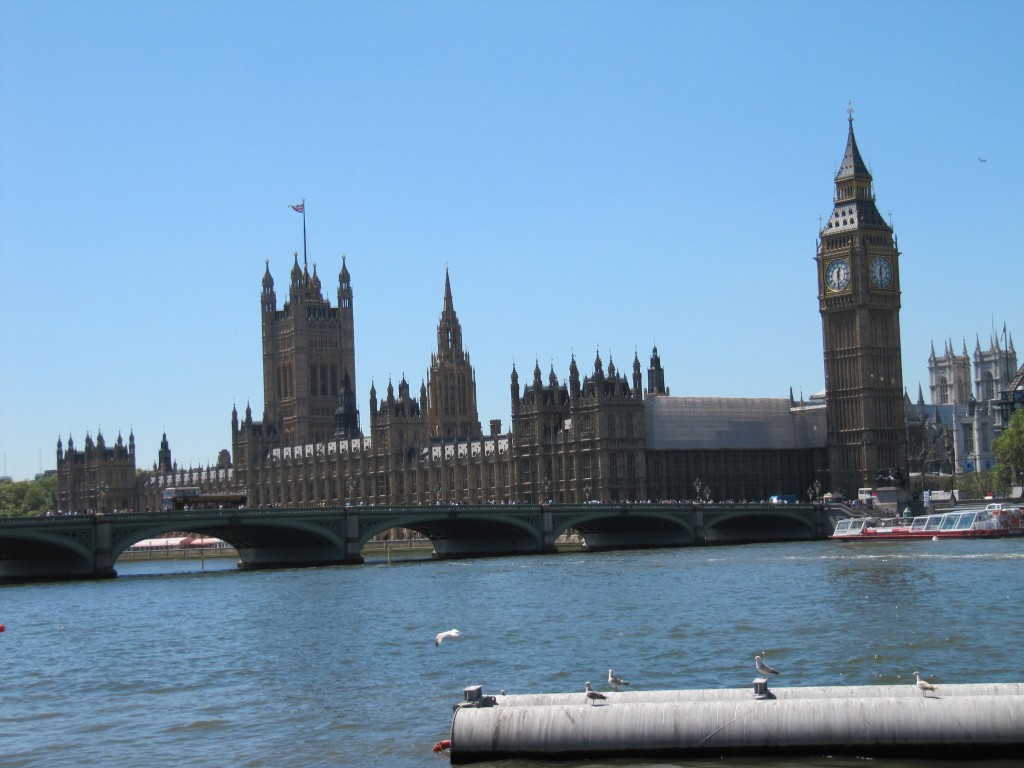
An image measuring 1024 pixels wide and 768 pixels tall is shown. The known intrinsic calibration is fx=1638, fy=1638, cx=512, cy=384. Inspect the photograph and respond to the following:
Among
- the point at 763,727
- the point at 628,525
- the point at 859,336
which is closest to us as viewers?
the point at 763,727

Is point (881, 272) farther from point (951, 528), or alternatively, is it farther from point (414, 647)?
point (414, 647)

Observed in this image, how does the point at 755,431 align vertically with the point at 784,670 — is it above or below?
above

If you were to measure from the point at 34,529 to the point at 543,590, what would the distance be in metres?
33.1

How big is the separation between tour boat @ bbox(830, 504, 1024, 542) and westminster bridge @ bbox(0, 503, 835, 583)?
7754 millimetres

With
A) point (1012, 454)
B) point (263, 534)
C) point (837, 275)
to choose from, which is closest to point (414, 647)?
point (263, 534)

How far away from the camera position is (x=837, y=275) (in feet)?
505

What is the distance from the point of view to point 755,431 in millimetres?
156750

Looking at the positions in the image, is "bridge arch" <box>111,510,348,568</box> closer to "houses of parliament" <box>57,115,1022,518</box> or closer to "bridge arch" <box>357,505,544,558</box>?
"bridge arch" <box>357,505,544,558</box>

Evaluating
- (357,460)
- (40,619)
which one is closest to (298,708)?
(40,619)

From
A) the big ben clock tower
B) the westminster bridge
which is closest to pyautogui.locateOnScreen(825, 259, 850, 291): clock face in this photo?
the big ben clock tower

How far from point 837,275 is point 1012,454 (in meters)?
22.9

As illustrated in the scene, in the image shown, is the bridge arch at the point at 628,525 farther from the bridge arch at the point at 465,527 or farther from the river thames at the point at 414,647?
the river thames at the point at 414,647

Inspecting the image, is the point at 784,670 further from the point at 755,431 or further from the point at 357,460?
the point at 357,460

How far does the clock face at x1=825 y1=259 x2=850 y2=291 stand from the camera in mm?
153000
